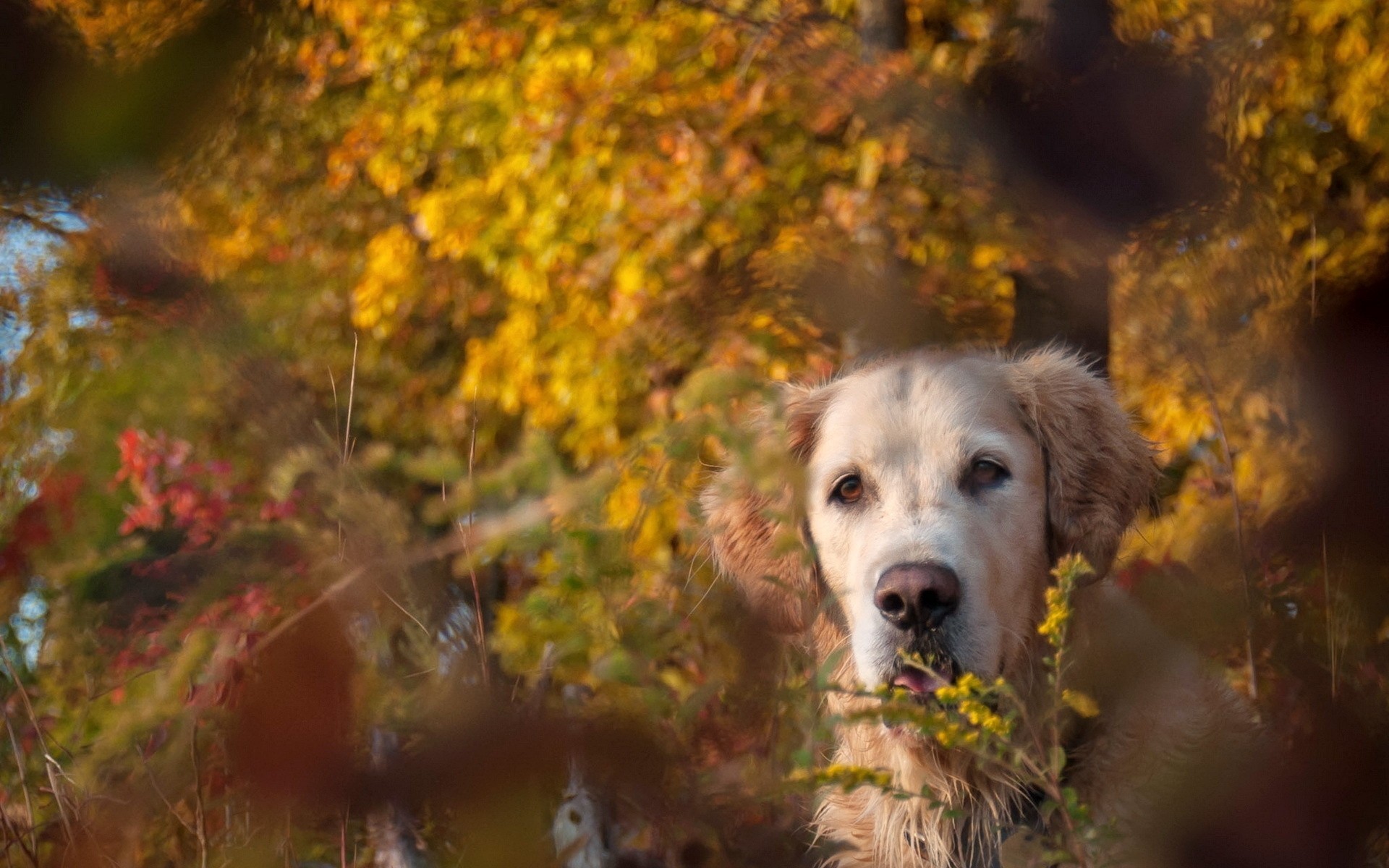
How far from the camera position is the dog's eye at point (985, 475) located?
2691 mm

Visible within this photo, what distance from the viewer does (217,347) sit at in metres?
4.46

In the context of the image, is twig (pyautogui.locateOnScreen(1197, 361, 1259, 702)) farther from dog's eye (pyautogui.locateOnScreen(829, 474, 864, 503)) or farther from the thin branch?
the thin branch

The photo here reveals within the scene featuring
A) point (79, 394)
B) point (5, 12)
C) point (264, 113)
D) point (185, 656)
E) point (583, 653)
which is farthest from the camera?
point (264, 113)

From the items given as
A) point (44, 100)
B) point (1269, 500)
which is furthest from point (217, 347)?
point (1269, 500)

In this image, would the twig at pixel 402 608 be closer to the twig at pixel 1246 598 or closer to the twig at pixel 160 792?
the twig at pixel 160 792

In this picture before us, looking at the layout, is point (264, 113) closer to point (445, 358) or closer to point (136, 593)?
point (445, 358)

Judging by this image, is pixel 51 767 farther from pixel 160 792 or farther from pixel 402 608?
pixel 402 608

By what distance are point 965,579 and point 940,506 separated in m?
0.22

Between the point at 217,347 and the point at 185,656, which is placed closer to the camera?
the point at 185,656

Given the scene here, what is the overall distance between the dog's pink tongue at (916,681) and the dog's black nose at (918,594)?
10 centimetres

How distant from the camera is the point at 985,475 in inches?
106

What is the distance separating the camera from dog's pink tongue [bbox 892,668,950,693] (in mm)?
2432

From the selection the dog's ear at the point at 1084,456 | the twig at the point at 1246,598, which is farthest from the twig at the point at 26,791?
the twig at the point at 1246,598

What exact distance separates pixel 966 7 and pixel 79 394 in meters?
3.65
